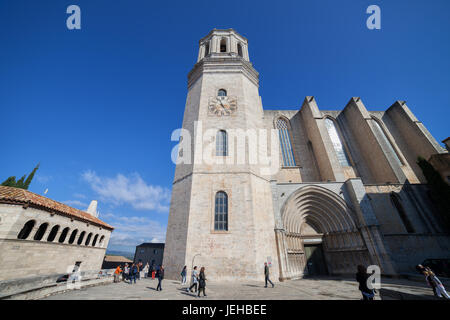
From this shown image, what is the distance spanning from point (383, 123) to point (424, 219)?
12416 mm

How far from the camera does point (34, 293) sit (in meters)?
5.39

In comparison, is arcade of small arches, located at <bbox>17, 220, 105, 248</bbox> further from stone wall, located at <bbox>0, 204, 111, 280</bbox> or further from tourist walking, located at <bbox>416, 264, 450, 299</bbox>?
tourist walking, located at <bbox>416, 264, 450, 299</bbox>

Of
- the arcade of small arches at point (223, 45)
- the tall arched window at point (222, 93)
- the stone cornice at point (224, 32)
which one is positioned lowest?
the tall arched window at point (222, 93)

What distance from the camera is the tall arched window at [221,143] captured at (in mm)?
12155

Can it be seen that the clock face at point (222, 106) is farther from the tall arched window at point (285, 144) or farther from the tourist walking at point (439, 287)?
the tourist walking at point (439, 287)

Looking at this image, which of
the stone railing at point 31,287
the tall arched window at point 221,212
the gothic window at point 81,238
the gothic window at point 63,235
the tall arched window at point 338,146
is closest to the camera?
the stone railing at point 31,287

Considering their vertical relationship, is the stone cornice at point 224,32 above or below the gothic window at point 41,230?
above

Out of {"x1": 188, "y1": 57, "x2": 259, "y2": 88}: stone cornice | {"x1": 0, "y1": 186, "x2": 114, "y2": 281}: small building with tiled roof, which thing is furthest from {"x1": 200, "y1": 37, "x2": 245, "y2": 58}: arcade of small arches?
{"x1": 0, "y1": 186, "x2": 114, "y2": 281}: small building with tiled roof

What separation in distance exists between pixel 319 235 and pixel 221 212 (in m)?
8.06

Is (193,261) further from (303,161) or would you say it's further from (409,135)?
(409,135)

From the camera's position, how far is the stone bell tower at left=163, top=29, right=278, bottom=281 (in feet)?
30.0

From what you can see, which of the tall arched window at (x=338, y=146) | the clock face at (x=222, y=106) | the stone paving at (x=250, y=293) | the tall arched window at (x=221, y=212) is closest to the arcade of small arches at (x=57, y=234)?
the stone paving at (x=250, y=293)

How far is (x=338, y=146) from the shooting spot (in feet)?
61.9

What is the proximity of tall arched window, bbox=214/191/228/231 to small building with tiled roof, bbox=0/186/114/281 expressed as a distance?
29.5 ft
